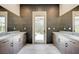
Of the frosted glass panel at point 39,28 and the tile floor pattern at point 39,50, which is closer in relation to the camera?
the tile floor pattern at point 39,50

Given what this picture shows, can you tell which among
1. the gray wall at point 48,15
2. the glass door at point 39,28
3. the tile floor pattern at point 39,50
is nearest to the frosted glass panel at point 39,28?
the glass door at point 39,28

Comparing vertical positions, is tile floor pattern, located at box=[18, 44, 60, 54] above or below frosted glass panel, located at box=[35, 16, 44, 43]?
below

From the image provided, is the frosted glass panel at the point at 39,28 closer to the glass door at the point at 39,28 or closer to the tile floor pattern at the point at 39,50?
the glass door at the point at 39,28

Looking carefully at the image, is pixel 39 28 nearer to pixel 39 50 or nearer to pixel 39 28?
pixel 39 28

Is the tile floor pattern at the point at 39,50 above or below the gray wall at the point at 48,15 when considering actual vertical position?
below

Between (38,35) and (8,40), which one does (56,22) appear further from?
(8,40)

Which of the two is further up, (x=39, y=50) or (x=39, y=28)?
(x=39, y=28)

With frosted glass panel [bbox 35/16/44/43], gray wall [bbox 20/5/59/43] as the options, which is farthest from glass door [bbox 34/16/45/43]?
gray wall [bbox 20/5/59/43]

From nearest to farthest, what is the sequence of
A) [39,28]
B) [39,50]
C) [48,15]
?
[39,50], [48,15], [39,28]

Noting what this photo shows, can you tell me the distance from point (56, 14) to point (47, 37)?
4.48 feet

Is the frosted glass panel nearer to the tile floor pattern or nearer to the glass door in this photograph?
the glass door

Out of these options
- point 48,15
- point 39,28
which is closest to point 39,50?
point 39,28

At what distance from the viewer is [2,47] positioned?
3533 mm

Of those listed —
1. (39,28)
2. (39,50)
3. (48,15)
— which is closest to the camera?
(39,50)
